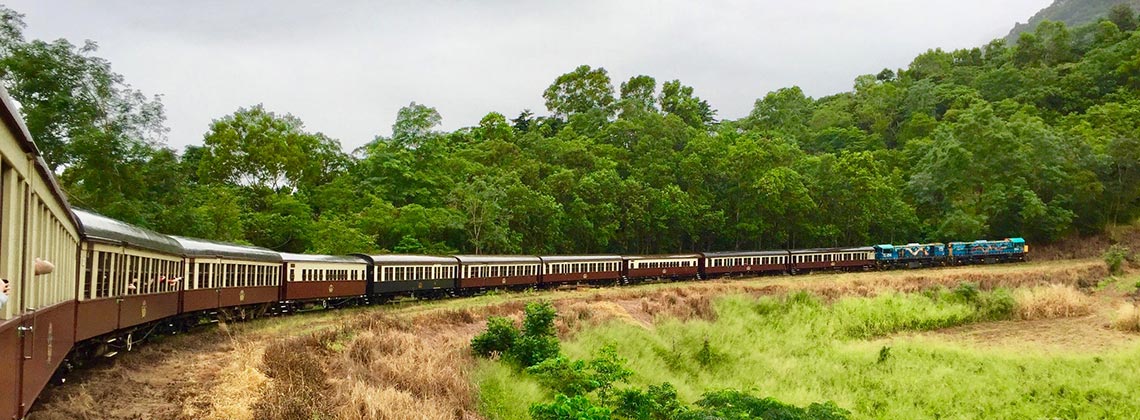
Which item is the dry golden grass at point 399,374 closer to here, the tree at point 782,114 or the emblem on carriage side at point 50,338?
the emblem on carriage side at point 50,338

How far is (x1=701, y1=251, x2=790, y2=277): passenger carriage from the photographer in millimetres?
51000

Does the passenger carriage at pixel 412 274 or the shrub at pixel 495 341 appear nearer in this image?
the shrub at pixel 495 341

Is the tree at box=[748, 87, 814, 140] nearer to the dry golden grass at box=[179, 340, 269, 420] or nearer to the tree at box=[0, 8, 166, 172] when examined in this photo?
the tree at box=[0, 8, 166, 172]

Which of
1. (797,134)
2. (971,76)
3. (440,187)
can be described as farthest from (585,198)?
(971,76)

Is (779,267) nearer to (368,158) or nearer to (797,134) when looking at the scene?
(368,158)

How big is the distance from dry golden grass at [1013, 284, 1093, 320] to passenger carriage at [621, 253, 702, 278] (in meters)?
18.2

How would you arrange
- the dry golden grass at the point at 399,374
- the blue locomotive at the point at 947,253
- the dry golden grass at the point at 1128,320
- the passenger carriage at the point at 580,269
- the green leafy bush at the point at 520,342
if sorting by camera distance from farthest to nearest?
the blue locomotive at the point at 947,253
the passenger carriage at the point at 580,269
the dry golden grass at the point at 1128,320
the green leafy bush at the point at 520,342
the dry golden grass at the point at 399,374

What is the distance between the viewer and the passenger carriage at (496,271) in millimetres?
35750

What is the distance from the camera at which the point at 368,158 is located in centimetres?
5575

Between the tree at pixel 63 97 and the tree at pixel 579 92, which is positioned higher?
the tree at pixel 579 92

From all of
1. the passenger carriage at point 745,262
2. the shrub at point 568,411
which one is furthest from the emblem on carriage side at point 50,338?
the passenger carriage at point 745,262

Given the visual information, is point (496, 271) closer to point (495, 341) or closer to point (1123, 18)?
point (495, 341)

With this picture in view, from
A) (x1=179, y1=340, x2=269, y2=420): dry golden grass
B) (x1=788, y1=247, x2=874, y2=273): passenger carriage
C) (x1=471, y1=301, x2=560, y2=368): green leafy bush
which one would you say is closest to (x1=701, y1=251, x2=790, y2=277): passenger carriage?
(x1=788, y1=247, x2=874, y2=273): passenger carriage

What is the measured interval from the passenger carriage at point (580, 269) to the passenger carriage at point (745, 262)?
794 centimetres
